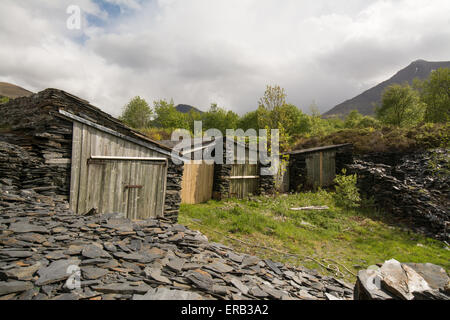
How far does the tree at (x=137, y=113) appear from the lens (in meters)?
48.9

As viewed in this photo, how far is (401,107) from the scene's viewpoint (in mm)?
30875

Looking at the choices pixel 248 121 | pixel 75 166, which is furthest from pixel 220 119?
pixel 75 166

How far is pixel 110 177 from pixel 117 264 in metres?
3.86

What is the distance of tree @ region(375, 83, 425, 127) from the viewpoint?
29344 millimetres

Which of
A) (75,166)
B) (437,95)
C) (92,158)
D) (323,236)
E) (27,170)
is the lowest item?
(323,236)

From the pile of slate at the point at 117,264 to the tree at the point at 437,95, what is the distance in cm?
3534

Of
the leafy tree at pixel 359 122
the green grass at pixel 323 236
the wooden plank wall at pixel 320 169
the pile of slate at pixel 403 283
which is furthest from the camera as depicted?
the leafy tree at pixel 359 122

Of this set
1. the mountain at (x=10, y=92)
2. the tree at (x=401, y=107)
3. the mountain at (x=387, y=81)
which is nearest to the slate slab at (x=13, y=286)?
the mountain at (x=10, y=92)

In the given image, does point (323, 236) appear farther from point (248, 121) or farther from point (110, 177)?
point (248, 121)

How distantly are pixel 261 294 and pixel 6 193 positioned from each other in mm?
5493

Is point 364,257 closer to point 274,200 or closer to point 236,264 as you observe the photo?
point 236,264

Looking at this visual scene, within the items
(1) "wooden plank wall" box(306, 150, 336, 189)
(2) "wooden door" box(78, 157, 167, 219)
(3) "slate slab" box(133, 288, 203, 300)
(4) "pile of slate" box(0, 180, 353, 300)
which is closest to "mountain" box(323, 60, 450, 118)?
(1) "wooden plank wall" box(306, 150, 336, 189)

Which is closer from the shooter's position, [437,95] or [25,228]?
[25,228]

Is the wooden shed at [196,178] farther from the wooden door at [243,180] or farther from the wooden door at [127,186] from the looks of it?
the wooden door at [127,186]
